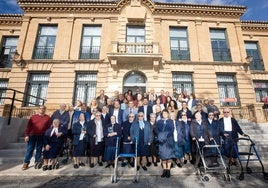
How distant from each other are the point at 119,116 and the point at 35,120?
117 inches

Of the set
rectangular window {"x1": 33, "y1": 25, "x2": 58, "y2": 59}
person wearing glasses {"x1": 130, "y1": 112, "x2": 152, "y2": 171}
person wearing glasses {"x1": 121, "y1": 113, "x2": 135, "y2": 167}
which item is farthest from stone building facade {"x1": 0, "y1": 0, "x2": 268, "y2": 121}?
person wearing glasses {"x1": 130, "y1": 112, "x2": 152, "y2": 171}

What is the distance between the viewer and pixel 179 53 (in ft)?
41.8

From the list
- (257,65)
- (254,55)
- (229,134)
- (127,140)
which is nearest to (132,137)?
(127,140)

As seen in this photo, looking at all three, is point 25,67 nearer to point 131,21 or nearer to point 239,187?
point 131,21

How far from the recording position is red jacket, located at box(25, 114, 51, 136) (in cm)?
532

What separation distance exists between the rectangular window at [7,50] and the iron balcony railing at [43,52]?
3776 mm

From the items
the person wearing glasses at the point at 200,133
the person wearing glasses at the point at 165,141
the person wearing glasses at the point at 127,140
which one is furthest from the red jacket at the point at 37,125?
the person wearing glasses at the point at 200,133

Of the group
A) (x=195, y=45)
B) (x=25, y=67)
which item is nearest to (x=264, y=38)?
(x=195, y=45)

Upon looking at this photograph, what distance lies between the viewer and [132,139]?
500cm

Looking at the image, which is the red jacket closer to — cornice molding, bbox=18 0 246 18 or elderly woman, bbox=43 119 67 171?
elderly woman, bbox=43 119 67 171

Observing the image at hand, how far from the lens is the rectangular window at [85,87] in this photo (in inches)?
460

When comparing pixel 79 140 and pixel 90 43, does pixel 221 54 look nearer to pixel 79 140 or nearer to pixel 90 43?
pixel 90 43

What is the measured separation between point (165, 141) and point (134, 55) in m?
7.60

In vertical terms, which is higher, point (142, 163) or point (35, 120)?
point (35, 120)
